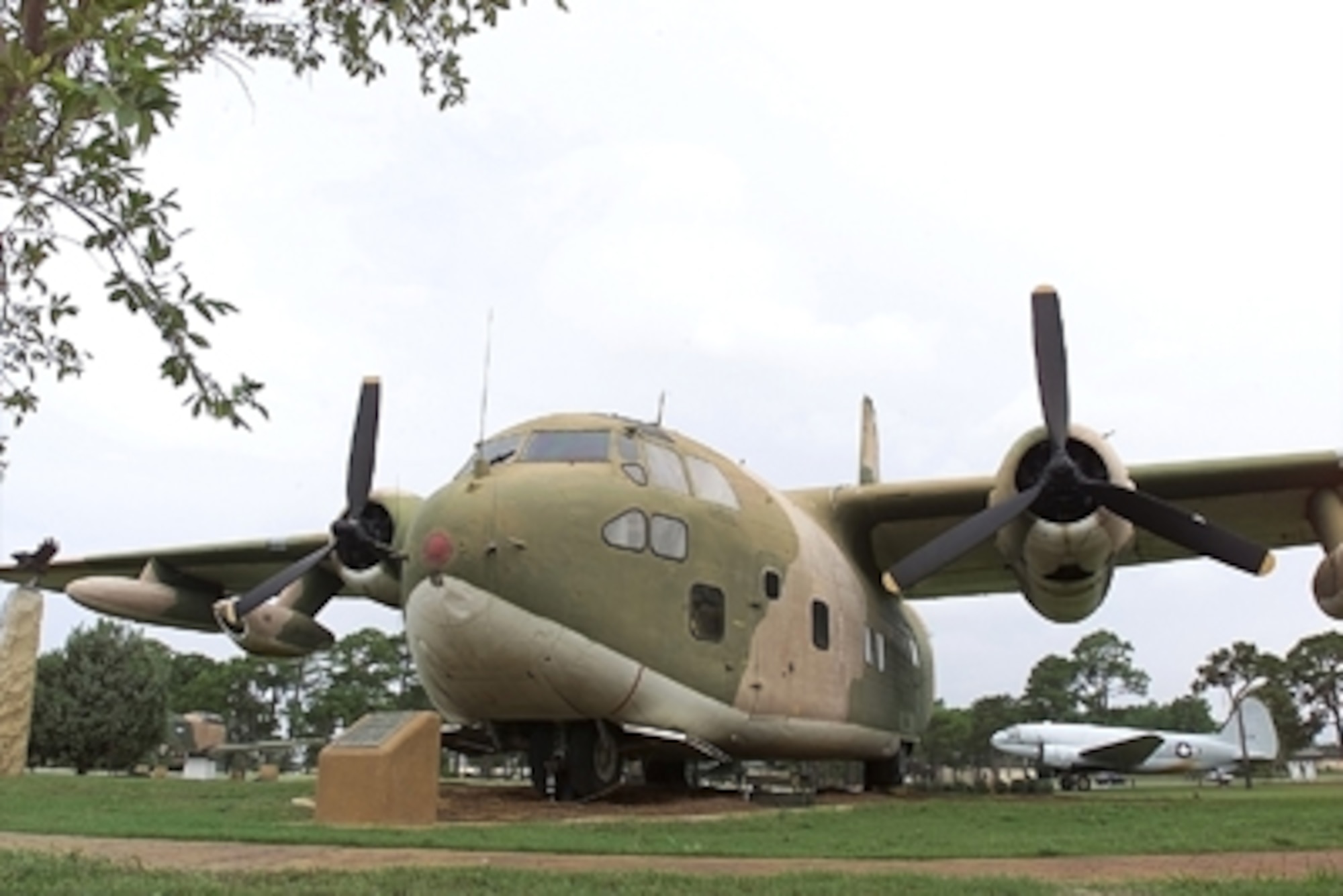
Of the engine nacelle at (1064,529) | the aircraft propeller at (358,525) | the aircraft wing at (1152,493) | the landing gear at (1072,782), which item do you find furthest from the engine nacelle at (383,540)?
the landing gear at (1072,782)

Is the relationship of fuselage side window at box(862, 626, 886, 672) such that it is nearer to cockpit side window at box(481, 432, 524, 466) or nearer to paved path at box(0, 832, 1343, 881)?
cockpit side window at box(481, 432, 524, 466)

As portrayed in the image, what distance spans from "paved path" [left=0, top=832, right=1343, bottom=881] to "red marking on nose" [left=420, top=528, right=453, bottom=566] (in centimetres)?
448

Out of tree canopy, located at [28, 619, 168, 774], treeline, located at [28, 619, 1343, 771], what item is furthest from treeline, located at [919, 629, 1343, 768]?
tree canopy, located at [28, 619, 168, 774]

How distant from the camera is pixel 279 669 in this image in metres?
90.4

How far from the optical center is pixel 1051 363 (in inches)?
603

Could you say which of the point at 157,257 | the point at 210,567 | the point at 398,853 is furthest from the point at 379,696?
the point at 157,257

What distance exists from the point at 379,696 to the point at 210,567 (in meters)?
57.4

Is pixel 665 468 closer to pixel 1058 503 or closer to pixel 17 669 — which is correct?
pixel 1058 503

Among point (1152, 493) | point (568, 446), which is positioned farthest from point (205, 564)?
point (1152, 493)

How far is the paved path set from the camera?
24.8ft

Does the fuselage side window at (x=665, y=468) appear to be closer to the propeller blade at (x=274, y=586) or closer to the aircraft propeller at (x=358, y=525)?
the aircraft propeller at (x=358, y=525)

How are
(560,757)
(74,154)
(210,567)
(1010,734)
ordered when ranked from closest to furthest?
(74,154)
(560,757)
(210,567)
(1010,734)

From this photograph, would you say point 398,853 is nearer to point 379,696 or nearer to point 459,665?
point 459,665

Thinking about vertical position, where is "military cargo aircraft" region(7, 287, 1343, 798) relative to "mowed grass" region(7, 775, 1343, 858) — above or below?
above
